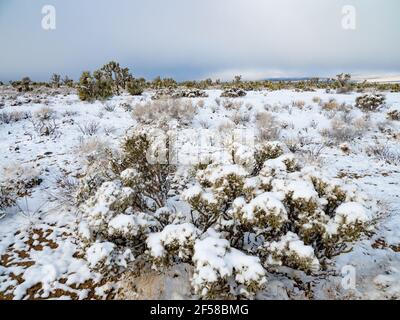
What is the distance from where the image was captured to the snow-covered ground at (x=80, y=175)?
14.2ft

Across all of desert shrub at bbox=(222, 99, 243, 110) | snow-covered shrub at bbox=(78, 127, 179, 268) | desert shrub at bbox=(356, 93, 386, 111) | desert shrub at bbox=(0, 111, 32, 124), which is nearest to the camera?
snow-covered shrub at bbox=(78, 127, 179, 268)

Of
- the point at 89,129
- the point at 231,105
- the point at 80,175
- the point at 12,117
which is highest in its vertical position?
the point at 231,105

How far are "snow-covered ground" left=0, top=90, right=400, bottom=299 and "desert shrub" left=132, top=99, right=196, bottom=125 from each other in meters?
0.42

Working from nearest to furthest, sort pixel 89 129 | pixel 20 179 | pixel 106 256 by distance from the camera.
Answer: pixel 106 256 < pixel 20 179 < pixel 89 129

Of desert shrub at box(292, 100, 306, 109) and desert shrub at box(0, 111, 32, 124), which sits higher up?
desert shrub at box(292, 100, 306, 109)

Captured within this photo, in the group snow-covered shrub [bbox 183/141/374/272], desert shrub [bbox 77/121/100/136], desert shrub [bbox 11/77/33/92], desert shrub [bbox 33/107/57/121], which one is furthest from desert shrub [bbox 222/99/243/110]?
desert shrub [bbox 11/77/33/92]

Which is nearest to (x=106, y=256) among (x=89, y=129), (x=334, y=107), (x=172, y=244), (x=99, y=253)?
(x=99, y=253)

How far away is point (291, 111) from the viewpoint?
53.1 feet

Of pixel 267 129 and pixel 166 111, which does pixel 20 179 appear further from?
pixel 267 129

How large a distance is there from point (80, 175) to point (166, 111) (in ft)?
24.0

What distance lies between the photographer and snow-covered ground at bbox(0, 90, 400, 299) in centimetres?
432

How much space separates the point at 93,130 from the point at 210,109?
Answer: 718cm

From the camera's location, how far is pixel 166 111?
14.3 metres

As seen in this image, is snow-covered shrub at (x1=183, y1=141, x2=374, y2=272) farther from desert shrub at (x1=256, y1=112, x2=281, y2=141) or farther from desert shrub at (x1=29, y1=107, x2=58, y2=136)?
desert shrub at (x1=29, y1=107, x2=58, y2=136)
